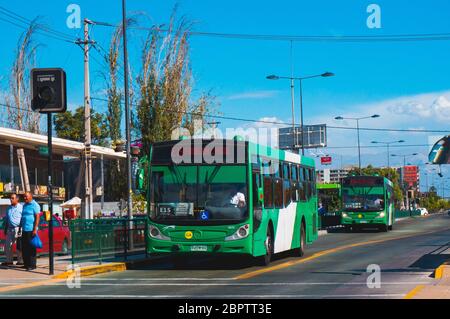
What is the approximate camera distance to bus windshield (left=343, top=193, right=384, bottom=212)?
4388cm

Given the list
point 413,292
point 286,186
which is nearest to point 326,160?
point 286,186

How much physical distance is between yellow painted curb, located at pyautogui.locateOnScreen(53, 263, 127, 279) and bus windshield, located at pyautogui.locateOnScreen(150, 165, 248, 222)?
5.53 ft

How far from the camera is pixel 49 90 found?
16938 millimetres

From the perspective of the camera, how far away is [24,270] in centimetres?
1825

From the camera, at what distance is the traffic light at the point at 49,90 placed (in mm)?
16891

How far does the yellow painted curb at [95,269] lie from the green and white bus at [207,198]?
113 centimetres

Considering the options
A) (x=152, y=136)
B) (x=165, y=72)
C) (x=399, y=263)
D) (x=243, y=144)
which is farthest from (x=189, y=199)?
(x=165, y=72)

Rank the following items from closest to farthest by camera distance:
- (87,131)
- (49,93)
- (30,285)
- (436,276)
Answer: (436,276) → (30,285) → (49,93) → (87,131)

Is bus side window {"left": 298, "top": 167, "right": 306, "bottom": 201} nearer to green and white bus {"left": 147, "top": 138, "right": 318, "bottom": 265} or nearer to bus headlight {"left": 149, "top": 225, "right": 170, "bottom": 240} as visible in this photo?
green and white bus {"left": 147, "top": 138, "right": 318, "bottom": 265}

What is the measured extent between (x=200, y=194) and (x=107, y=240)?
3.52 m

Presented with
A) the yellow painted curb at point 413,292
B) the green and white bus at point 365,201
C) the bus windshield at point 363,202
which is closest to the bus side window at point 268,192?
the yellow painted curb at point 413,292

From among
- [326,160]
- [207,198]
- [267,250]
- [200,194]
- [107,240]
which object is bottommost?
[267,250]

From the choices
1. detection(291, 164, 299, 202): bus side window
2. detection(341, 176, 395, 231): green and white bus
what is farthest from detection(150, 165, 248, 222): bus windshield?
detection(341, 176, 395, 231): green and white bus

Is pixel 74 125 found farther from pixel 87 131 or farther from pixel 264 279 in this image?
pixel 264 279
